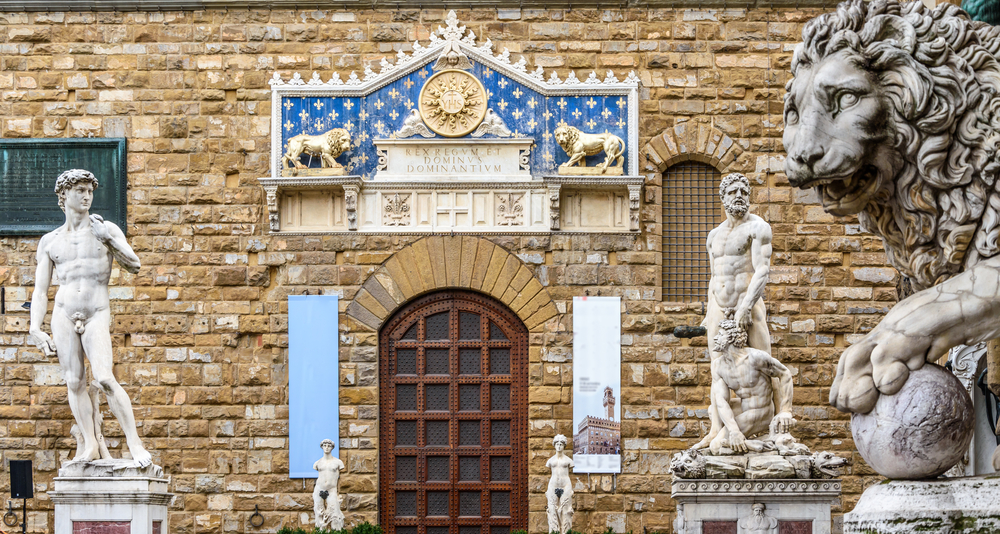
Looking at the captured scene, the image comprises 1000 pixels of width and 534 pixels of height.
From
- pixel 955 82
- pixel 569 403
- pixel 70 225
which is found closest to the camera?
pixel 955 82

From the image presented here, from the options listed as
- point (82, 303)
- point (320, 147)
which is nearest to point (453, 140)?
point (320, 147)

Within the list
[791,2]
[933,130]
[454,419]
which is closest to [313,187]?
[454,419]

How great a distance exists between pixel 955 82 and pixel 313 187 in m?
13.3

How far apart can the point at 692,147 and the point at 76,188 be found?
7304 millimetres

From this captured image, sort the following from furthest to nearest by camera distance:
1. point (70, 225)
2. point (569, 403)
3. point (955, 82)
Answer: point (569, 403)
point (70, 225)
point (955, 82)

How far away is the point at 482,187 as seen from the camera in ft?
51.5

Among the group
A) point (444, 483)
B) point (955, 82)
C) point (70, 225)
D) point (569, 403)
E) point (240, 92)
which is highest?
point (240, 92)

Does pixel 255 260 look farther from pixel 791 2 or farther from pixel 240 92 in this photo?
pixel 791 2

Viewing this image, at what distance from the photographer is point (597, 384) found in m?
15.4

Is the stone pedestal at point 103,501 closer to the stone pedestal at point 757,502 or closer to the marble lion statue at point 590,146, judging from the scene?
the stone pedestal at point 757,502

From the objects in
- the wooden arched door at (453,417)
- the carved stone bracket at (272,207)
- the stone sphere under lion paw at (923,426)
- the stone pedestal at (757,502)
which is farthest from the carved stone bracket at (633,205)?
the stone sphere under lion paw at (923,426)

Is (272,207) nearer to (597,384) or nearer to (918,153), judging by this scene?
(597,384)

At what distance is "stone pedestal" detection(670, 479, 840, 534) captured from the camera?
35.0ft

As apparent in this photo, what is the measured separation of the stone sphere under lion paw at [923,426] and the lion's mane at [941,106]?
0.29 metres
